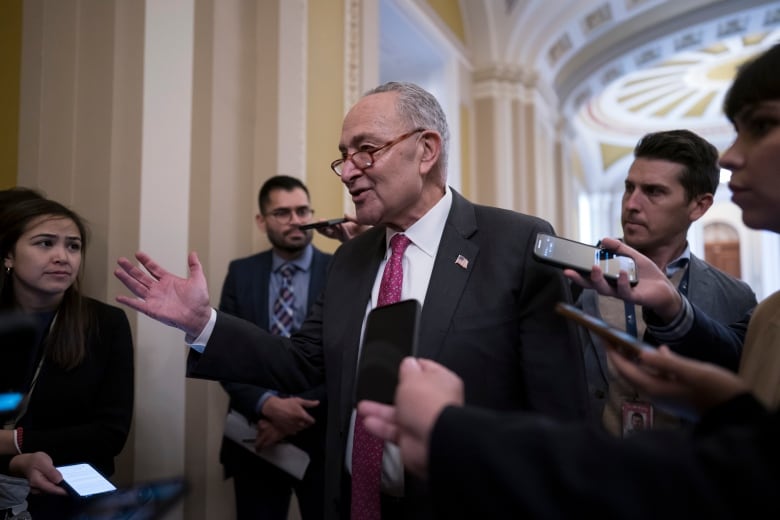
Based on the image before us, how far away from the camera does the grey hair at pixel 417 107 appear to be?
1739 mm

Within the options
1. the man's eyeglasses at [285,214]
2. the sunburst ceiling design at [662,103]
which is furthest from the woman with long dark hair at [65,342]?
the sunburst ceiling design at [662,103]

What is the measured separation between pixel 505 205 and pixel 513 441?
6645 mm

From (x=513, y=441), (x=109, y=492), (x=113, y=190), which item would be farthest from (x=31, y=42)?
(x=513, y=441)

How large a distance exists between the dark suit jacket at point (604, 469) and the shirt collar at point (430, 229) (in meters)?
0.92

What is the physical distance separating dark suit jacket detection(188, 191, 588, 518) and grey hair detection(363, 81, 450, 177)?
0.25 m

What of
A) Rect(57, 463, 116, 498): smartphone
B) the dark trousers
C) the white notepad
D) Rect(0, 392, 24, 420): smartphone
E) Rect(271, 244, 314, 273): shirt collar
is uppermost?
Rect(271, 244, 314, 273): shirt collar

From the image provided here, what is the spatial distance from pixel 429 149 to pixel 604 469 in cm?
121

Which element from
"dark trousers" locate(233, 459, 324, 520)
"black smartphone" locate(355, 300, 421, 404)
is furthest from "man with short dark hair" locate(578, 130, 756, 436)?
"dark trousers" locate(233, 459, 324, 520)

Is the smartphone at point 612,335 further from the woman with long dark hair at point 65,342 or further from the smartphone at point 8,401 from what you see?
the woman with long dark hair at point 65,342

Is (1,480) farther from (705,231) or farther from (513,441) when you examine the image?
(705,231)

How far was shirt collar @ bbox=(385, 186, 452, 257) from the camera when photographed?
1.74 m

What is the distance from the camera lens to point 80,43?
278 centimetres

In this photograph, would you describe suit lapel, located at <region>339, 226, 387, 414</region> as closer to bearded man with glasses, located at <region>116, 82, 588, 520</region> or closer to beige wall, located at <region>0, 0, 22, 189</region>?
bearded man with glasses, located at <region>116, 82, 588, 520</region>

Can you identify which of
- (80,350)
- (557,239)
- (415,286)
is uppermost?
(557,239)
